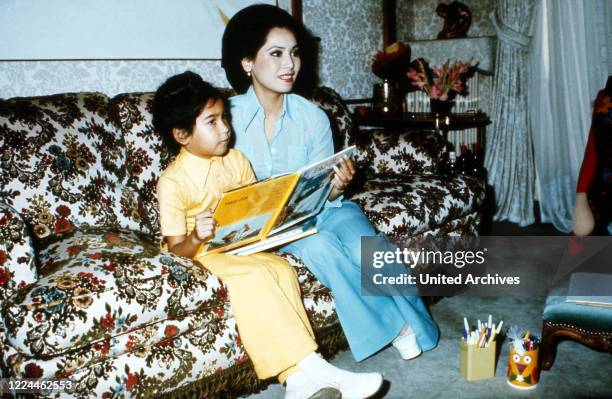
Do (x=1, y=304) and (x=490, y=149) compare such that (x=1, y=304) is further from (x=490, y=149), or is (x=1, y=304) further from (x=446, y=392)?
(x=490, y=149)

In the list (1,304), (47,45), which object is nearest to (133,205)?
(1,304)

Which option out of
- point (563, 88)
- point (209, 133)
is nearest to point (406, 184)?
point (209, 133)

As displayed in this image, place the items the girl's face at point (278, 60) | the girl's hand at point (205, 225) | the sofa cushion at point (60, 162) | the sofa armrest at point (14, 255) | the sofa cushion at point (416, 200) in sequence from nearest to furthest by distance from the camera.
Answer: the sofa armrest at point (14, 255) < the girl's hand at point (205, 225) < the sofa cushion at point (60, 162) < the girl's face at point (278, 60) < the sofa cushion at point (416, 200)

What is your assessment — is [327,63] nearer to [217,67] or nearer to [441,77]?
[441,77]

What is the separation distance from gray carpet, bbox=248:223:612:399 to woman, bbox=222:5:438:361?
7 centimetres

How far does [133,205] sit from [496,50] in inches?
107

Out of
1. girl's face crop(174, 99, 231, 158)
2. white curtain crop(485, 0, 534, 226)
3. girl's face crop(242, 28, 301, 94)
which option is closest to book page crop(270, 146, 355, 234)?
girl's face crop(174, 99, 231, 158)

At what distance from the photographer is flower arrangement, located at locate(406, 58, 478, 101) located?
3.09 meters

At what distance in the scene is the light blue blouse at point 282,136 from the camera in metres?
1.98

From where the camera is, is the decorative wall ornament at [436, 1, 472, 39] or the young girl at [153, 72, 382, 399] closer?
the young girl at [153, 72, 382, 399]

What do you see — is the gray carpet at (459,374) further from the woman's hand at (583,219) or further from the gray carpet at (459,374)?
the woman's hand at (583,219)

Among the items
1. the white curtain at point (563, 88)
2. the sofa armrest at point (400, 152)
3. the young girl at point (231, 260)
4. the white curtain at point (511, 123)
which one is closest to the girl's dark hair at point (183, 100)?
the young girl at point (231, 260)

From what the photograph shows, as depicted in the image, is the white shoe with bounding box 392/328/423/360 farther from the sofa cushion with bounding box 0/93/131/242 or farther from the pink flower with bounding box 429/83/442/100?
the pink flower with bounding box 429/83/442/100

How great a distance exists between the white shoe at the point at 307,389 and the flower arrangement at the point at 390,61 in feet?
7.50
